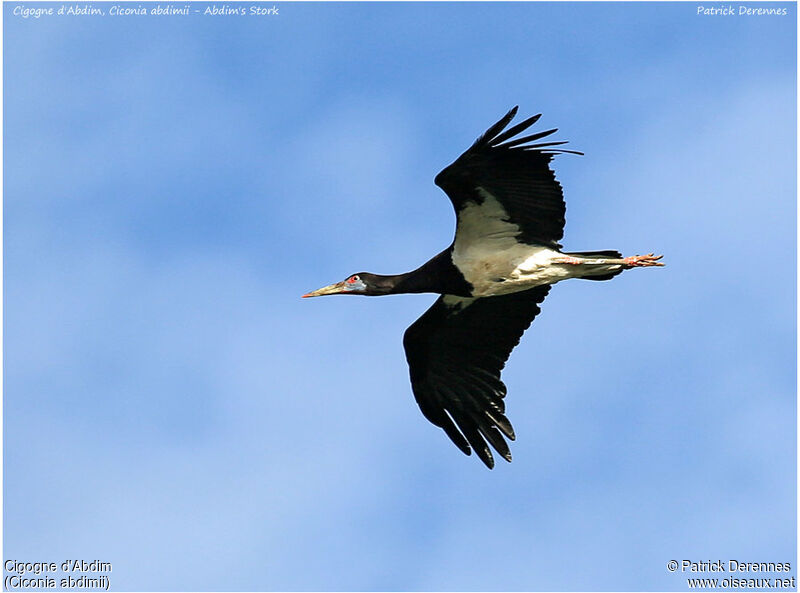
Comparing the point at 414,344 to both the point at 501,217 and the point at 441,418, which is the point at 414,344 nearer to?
the point at 441,418

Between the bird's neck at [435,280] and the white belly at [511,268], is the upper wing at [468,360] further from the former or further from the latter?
the white belly at [511,268]

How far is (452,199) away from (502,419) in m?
3.24

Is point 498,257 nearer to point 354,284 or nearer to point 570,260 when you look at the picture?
point 570,260

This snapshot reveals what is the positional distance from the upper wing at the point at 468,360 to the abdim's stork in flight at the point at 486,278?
13 mm

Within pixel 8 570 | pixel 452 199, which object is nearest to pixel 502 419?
pixel 452 199

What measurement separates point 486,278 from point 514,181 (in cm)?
137

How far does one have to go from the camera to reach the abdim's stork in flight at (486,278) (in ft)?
55.8

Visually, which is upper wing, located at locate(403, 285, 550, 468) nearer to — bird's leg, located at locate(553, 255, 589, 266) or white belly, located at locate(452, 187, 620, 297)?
white belly, located at locate(452, 187, 620, 297)

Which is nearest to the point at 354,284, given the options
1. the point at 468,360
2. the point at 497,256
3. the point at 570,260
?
the point at 468,360

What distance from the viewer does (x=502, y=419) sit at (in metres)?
19.0

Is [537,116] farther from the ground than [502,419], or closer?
farther from the ground

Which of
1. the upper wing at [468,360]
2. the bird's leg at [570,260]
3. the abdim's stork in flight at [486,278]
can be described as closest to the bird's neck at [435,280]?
the abdim's stork in flight at [486,278]

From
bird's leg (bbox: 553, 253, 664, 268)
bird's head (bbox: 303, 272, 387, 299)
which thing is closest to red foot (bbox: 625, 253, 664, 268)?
bird's leg (bbox: 553, 253, 664, 268)

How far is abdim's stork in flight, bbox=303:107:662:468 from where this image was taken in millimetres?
17016
